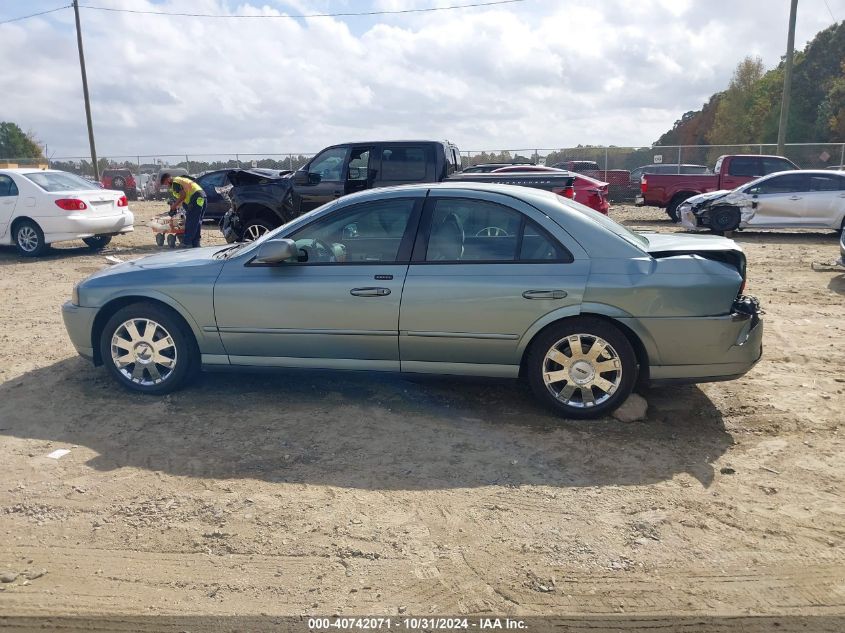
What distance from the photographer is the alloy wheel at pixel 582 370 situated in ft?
15.5

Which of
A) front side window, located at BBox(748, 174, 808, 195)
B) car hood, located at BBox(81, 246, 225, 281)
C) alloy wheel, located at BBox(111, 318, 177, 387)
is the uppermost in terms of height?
front side window, located at BBox(748, 174, 808, 195)

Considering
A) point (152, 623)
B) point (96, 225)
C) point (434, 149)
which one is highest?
point (434, 149)

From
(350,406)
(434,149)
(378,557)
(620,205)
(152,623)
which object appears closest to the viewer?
(152,623)

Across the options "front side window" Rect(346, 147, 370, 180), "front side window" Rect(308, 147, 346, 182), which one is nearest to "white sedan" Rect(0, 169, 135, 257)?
"front side window" Rect(308, 147, 346, 182)

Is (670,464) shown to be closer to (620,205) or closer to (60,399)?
(60,399)

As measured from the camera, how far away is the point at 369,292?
16.3 feet

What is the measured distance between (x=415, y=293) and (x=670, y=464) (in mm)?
1933

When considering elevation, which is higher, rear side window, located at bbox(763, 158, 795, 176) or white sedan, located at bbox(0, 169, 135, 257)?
rear side window, located at bbox(763, 158, 795, 176)

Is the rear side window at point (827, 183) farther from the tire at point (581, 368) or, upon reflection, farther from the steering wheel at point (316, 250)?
the steering wheel at point (316, 250)

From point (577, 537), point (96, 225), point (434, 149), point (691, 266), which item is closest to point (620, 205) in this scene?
point (434, 149)

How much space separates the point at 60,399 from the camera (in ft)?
18.1

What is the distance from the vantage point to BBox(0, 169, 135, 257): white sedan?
1290 centimetres

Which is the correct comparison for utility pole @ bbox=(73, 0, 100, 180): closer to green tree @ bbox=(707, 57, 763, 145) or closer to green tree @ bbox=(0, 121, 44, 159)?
green tree @ bbox=(0, 121, 44, 159)

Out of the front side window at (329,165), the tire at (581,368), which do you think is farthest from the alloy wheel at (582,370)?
the front side window at (329,165)
